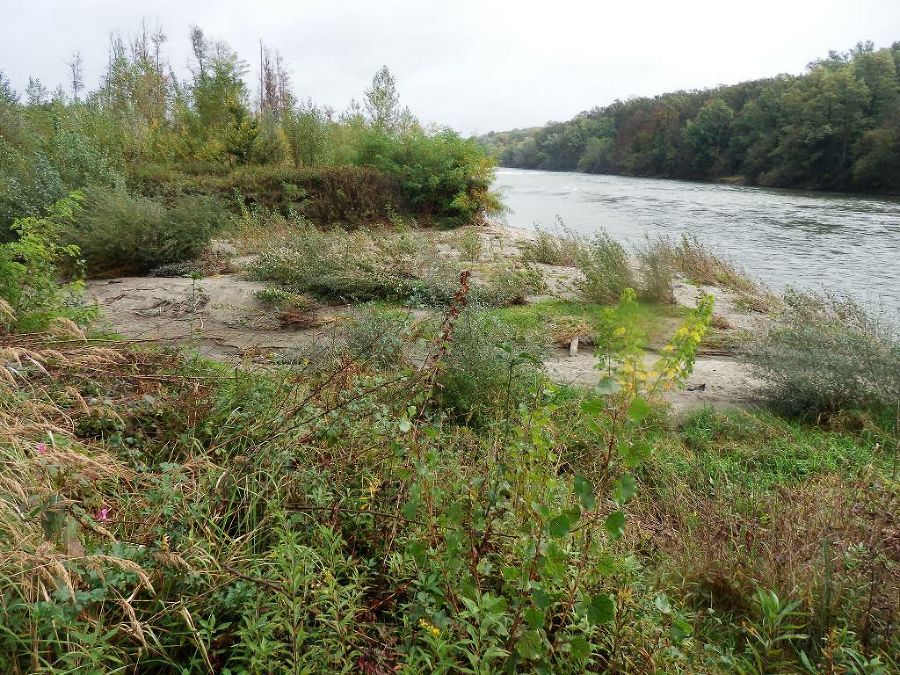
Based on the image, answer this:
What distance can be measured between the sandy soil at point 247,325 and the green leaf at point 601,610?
3.25 meters

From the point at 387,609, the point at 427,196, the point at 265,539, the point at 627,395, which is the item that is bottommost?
the point at 387,609

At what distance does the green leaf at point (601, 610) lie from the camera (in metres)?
1.50

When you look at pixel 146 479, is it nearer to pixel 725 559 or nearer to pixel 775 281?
pixel 725 559

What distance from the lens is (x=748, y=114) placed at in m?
38.8

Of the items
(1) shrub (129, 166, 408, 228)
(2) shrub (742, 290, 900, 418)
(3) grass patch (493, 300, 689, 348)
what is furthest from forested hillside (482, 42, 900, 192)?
(2) shrub (742, 290, 900, 418)

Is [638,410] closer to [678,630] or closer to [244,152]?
[678,630]

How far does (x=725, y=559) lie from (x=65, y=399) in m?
3.51

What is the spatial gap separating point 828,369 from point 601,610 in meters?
4.66

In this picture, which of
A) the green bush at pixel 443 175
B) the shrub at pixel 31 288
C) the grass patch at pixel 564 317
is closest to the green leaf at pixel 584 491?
the shrub at pixel 31 288

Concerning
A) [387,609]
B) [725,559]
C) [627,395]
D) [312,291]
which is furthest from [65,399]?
[312,291]

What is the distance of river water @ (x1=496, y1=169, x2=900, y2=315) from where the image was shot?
11711mm

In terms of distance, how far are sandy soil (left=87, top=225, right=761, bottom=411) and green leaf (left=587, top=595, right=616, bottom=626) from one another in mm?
3248

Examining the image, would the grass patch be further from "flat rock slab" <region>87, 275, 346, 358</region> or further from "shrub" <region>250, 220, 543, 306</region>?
"flat rock slab" <region>87, 275, 346, 358</region>

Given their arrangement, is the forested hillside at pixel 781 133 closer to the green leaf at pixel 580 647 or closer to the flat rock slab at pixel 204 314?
the flat rock slab at pixel 204 314
